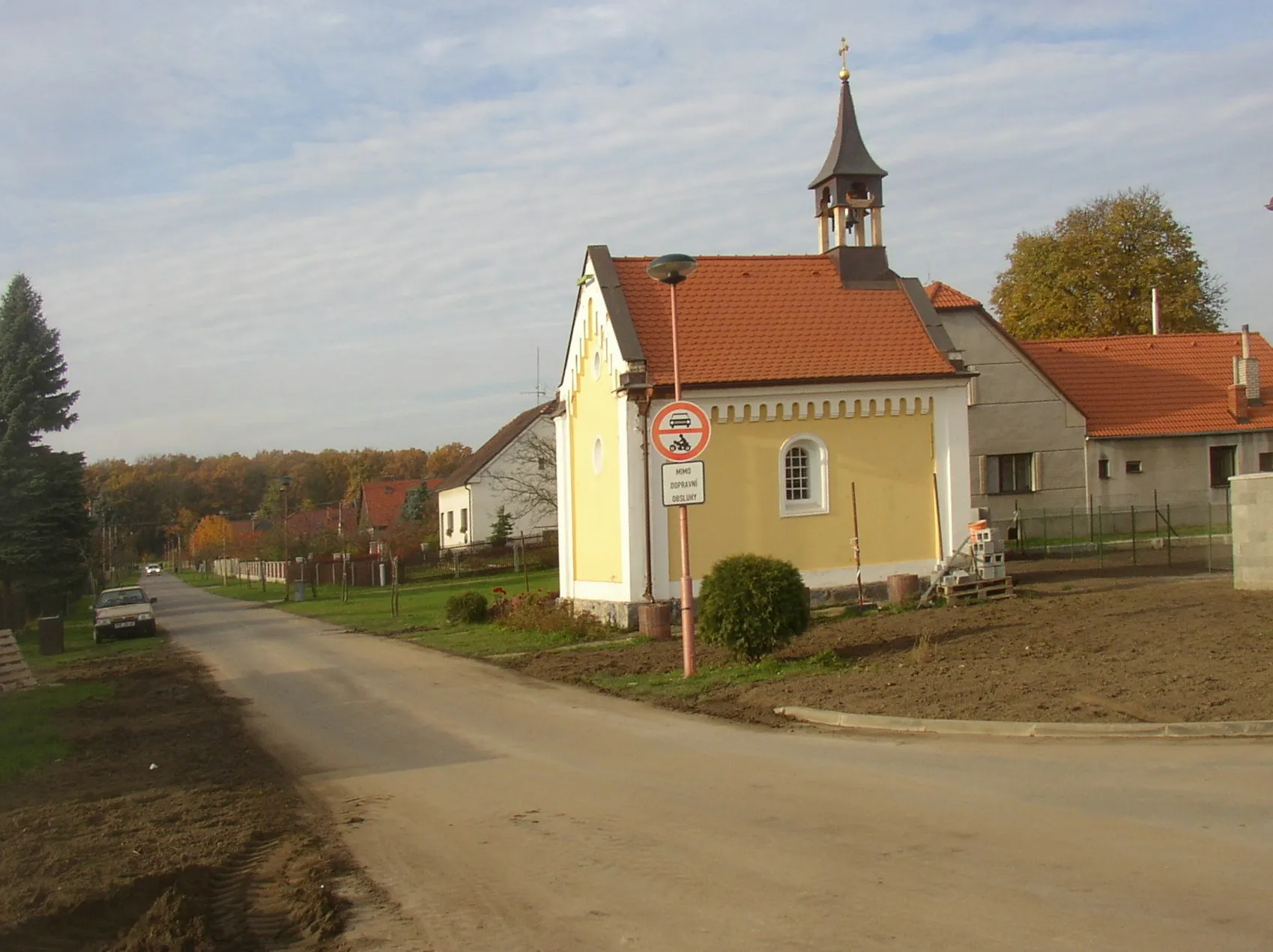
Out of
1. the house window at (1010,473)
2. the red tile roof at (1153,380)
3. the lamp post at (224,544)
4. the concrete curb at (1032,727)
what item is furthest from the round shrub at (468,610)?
the lamp post at (224,544)

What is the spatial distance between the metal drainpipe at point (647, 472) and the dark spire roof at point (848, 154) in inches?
327

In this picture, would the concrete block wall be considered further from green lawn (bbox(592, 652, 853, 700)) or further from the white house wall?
the white house wall

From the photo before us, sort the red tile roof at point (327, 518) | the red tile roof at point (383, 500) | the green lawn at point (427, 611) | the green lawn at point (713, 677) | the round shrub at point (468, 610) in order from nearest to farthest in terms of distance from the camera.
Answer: the green lawn at point (713, 677) < the green lawn at point (427, 611) < the round shrub at point (468, 610) < the red tile roof at point (383, 500) < the red tile roof at point (327, 518)

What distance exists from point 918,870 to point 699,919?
1400mm

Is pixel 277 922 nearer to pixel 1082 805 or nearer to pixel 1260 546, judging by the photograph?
pixel 1082 805

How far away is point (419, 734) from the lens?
41.5 feet

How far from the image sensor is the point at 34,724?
14336 mm

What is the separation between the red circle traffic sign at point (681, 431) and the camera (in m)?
15.6

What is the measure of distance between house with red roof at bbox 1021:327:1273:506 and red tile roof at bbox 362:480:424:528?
58.9m

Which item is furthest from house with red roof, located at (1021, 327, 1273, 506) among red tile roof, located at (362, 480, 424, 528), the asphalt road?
red tile roof, located at (362, 480, 424, 528)

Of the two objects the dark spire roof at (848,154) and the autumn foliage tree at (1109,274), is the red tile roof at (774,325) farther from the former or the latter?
the autumn foliage tree at (1109,274)

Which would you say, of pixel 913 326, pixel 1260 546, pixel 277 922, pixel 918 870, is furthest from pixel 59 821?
pixel 913 326

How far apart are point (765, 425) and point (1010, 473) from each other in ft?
56.3

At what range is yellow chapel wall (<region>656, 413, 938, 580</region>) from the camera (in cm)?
2336
